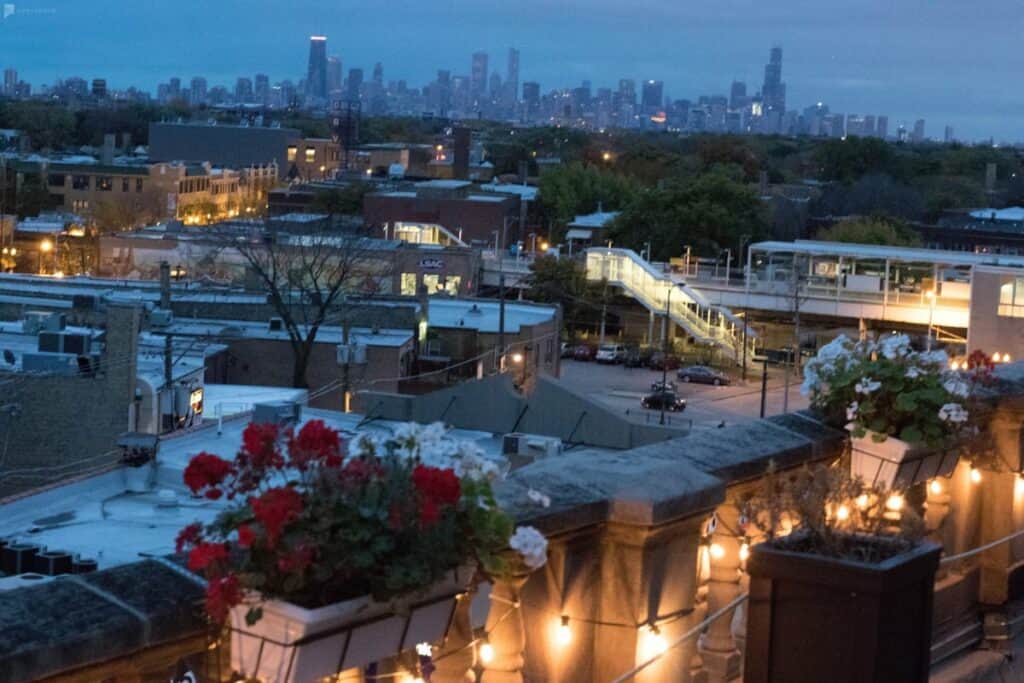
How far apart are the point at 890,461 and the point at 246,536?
11.7 ft

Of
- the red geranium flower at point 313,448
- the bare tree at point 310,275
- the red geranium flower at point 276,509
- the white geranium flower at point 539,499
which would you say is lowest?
the bare tree at point 310,275

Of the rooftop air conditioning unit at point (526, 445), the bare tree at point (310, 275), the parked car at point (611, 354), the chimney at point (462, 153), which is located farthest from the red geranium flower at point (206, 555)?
the chimney at point (462, 153)

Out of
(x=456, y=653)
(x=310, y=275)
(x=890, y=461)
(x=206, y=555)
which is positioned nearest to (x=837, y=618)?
(x=456, y=653)

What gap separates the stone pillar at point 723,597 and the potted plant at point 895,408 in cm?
87

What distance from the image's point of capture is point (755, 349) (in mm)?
60656

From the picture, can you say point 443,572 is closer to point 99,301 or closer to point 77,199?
point 99,301

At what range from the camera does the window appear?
1901 inches

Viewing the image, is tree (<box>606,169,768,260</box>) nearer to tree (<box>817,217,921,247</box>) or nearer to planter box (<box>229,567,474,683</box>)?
tree (<box>817,217,921,247</box>)

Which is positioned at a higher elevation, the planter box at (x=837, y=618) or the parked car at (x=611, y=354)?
the planter box at (x=837, y=618)

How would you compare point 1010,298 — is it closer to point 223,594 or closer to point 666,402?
point 666,402

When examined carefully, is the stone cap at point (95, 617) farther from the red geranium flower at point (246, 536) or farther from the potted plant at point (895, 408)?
the potted plant at point (895, 408)

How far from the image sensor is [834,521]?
4.83 m

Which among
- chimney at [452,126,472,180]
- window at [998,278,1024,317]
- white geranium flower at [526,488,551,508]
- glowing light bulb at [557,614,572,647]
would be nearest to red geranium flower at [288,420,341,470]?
white geranium flower at [526,488,551,508]

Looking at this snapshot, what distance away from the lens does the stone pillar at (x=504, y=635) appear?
4.74 metres
